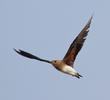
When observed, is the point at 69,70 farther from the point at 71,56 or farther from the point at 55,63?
the point at 71,56

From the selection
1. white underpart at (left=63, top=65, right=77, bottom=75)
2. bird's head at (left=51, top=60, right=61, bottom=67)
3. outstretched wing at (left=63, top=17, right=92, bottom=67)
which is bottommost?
white underpart at (left=63, top=65, right=77, bottom=75)

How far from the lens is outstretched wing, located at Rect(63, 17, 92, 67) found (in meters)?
9.95

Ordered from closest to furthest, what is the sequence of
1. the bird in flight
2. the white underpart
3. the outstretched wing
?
the white underpart < the bird in flight < the outstretched wing

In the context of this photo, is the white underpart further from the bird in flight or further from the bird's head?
the bird's head

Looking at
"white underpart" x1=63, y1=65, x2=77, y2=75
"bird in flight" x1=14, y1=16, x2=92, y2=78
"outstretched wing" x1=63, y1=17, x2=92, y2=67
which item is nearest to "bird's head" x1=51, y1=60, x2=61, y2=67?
"bird in flight" x1=14, y1=16, x2=92, y2=78

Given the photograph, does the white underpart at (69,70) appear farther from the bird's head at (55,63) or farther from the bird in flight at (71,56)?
the bird's head at (55,63)

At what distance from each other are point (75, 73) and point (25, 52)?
238 cm

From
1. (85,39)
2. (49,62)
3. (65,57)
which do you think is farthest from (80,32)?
(49,62)

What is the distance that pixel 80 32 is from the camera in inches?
400

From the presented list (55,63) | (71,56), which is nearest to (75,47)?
(71,56)

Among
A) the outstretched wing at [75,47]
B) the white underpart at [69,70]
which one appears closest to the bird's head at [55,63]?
the white underpart at [69,70]

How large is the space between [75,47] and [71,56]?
0.47 m

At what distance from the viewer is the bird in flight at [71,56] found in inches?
362

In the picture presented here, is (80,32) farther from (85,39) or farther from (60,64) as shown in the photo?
(60,64)
